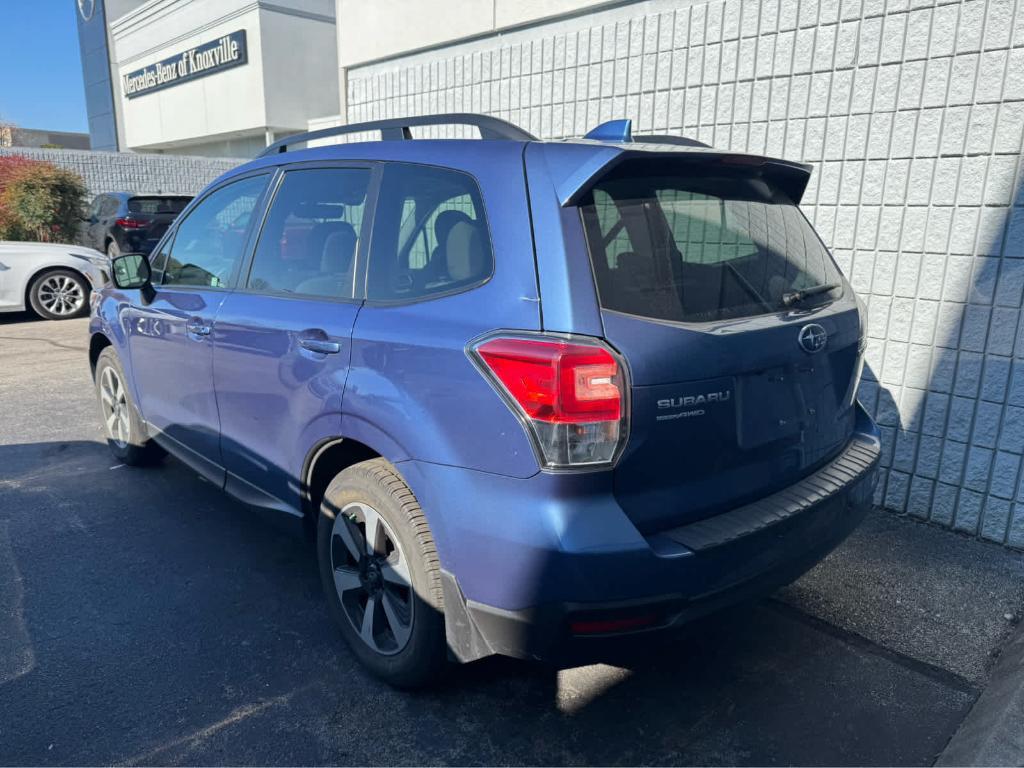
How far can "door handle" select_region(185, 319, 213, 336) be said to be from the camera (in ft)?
11.3

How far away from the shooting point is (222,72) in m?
23.0

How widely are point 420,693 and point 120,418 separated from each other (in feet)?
10.6

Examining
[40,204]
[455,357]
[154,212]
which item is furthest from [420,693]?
[40,204]

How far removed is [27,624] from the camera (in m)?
3.09

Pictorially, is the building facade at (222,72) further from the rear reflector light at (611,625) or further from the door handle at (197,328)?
the rear reflector light at (611,625)

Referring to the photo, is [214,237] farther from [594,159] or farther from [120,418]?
[594,159]

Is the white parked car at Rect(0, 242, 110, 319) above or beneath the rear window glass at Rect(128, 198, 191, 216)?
beneath

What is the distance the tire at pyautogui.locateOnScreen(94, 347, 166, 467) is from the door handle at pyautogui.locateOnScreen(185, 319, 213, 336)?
1209 mm

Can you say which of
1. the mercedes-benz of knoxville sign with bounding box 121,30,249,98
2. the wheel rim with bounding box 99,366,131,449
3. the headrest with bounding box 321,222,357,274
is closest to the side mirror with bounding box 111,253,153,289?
the wheel rim with bounding box 99,366,131,449

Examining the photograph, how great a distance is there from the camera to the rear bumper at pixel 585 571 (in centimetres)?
204

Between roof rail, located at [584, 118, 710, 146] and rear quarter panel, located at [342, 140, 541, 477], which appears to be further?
roof rail, located at [584, 118, 710, 146]

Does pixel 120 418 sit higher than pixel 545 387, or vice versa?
pixel 545 387

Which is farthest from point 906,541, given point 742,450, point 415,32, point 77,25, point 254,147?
point 77,25

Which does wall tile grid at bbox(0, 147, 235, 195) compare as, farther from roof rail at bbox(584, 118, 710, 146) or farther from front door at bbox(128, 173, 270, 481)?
roof rail at bbox(584, 118, 710, 146)
